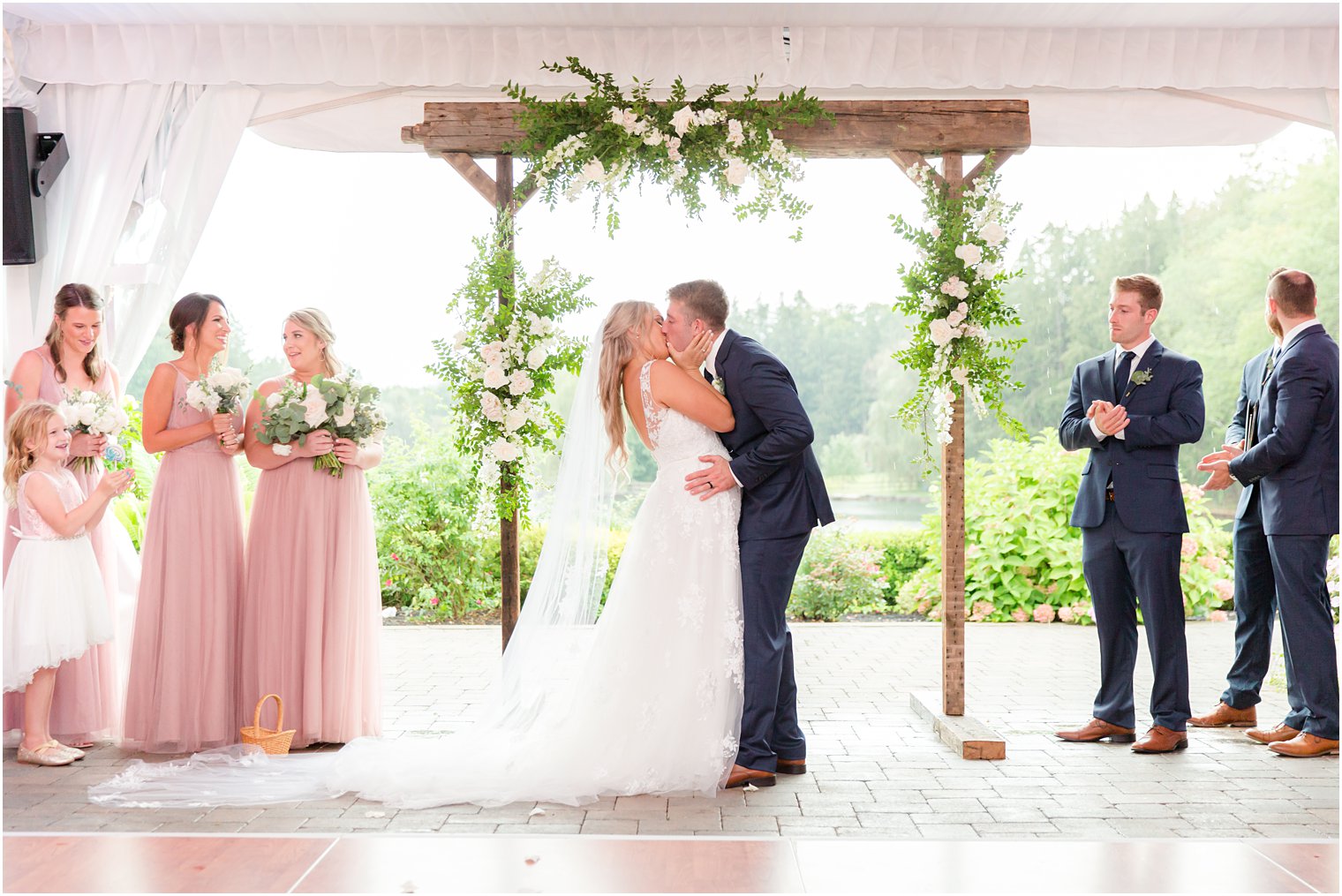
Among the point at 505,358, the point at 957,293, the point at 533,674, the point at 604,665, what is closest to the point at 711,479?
the point at 604,665

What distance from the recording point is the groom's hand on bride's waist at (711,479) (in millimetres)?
4289

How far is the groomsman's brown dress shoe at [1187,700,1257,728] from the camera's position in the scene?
513 centimetres

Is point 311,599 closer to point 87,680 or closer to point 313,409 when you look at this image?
point 313,409

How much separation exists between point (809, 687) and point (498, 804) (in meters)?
2.66

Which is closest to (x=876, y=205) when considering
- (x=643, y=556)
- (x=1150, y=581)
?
(x=1150, y=581)

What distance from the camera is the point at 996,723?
5258 millimetres

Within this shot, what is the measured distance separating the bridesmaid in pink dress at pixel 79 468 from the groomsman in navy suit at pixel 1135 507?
427 centimetres

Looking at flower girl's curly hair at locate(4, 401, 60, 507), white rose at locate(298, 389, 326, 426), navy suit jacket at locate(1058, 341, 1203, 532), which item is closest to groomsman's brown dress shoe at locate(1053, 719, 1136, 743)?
navy suit jacket at locate(1058, 341, 1203, 532)

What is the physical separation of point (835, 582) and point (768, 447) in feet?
16.1

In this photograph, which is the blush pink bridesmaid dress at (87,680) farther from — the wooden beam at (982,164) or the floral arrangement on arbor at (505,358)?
the wooden beam at (982,164)

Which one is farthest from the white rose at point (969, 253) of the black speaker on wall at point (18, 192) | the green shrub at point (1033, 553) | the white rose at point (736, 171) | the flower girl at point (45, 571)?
the black speaker on wall at point (18, 192)

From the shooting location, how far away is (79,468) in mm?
4793

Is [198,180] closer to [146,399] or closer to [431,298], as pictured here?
[146,399]

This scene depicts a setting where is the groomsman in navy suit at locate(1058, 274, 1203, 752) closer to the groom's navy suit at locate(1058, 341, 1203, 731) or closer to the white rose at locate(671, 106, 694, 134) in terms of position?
the groom's navy suit at locate(1058, 341, 1203, 731)
